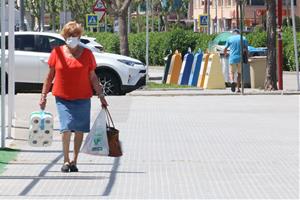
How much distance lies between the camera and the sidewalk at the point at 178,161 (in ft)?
31.6

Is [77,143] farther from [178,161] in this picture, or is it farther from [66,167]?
[178,161]

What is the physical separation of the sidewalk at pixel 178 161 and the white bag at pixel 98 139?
24 cm

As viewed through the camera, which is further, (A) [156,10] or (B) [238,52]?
(A) [156,10]

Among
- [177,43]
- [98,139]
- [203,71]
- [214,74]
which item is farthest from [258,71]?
[177,43]

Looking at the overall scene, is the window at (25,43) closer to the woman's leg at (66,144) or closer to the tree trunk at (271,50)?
the tree trunk at (271,50)

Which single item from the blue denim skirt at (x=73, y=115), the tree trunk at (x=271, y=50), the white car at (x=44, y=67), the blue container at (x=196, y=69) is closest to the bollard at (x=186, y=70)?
the blue container at (x=196, y=69)

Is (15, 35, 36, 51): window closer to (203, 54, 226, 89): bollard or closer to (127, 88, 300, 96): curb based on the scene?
(127, 88, 300, 96): curb

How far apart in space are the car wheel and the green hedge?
59.5 feet

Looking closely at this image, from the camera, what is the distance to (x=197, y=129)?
15961 mm

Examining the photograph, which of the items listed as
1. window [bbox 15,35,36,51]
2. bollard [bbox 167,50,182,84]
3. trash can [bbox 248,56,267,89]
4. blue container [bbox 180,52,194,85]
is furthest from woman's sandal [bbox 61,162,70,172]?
bollard [bbox 167,50,182,84]

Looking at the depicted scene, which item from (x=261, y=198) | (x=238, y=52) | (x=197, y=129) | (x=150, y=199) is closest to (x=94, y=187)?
(x=150, y=199)

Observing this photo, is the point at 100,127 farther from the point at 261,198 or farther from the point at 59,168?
the point at 261,198

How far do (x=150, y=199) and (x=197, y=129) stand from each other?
271 inches

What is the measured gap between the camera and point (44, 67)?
23.0m
